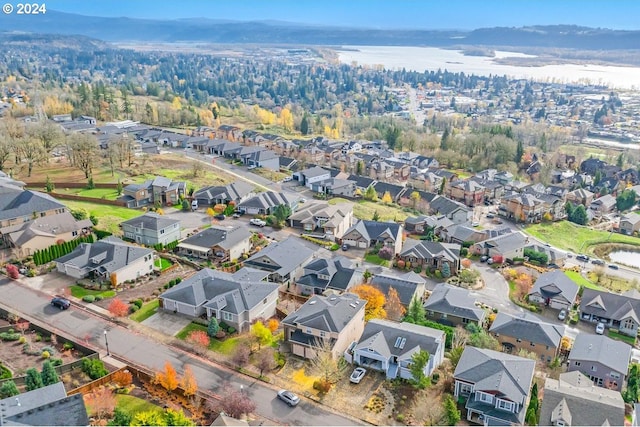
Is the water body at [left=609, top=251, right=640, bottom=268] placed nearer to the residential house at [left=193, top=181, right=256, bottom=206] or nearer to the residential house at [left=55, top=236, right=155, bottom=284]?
the residential house at [left=193, top=181, right=256, bottom=206]

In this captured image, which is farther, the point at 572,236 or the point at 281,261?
the point at 572,236

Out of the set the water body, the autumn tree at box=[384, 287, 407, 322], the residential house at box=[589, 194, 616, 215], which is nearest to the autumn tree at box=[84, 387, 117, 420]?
the autumn tree at box=[384, 287, 407, 322]

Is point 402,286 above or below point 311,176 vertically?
below

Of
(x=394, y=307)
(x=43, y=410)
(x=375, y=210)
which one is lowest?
(x=375, y=210)

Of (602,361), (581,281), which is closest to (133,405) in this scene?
(602,361)

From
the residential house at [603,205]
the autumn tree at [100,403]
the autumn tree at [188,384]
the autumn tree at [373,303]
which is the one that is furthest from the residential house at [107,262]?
the residential house at [603,205]

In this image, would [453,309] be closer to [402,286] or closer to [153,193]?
[402,286]

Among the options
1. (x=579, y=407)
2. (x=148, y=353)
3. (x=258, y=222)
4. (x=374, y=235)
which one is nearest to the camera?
(x=579, y=407)
